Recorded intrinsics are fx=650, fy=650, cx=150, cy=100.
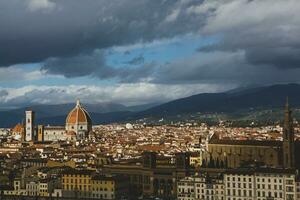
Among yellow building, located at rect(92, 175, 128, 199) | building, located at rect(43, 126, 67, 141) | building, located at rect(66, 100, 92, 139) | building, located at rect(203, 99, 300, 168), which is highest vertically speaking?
building, located at rect(66, 100, 92, 139)

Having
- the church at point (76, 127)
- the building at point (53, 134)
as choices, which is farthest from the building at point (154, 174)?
the building at point (53, 134)

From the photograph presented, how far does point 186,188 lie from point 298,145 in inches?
956

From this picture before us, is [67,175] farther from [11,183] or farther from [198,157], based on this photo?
[198,157]

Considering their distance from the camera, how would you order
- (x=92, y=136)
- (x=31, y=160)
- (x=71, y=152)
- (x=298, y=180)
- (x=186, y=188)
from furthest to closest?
(x=92, y=136), (x=71, y=152), (x=31, y=160), (x=186, y=188), (x=298, y=180)

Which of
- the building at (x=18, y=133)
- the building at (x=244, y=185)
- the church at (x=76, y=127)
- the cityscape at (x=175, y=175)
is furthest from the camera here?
the building at (x=18, y=133)

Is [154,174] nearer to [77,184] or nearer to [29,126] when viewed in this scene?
[77,184]

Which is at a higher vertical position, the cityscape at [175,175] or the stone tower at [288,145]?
the stone tower at [288,145]

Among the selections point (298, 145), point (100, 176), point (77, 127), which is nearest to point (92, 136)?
point (77, 127)

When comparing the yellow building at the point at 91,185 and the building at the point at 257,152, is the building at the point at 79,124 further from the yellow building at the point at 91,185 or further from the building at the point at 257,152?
the yellow building at the point at 91,185

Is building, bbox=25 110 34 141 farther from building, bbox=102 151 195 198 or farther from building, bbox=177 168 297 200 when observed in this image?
building, bbox=177 168 297 200

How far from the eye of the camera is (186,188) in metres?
61.6

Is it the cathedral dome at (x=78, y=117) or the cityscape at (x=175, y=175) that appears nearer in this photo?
the cityscape at (x=175, y=175)

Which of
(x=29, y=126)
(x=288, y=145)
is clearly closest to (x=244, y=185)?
(x=288, y=145)

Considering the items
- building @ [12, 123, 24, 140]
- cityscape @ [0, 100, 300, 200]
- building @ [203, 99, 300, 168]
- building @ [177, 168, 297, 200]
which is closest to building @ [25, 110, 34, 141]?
building @ [12, 123, 24, 140]
